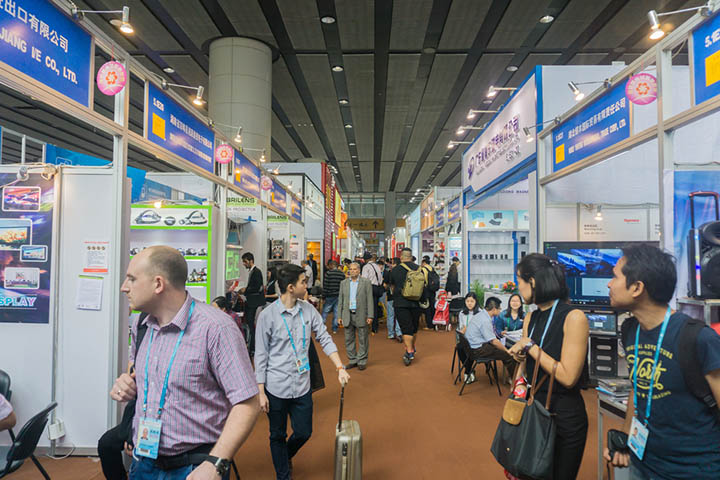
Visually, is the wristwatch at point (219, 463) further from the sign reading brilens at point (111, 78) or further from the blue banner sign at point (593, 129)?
the blue banner sign at point (593, 129)

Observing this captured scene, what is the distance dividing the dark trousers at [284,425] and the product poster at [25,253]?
→ 6.33 ft

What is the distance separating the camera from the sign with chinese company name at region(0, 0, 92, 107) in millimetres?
2314

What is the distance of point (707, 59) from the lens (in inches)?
95.4

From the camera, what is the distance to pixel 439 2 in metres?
7.84

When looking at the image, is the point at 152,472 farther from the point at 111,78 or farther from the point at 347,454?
the point at 111,78

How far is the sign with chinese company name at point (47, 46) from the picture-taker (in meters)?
2.31

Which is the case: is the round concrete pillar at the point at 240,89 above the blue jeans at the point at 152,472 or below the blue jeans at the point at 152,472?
above

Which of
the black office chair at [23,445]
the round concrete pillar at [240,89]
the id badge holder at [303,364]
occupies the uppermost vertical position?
the round concrete pillar at [240,89]

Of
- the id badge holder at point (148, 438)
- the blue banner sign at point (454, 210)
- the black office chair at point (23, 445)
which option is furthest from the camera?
the blue banner sign at point (454, 210)

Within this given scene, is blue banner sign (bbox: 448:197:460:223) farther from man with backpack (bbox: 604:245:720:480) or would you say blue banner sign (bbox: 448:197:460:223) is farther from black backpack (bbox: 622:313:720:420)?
black backpack (bbox: 622:313:720:420)

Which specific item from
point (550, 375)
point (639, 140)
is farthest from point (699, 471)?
point (639, 140)

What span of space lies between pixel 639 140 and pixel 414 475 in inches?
113

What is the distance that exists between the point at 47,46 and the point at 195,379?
95.5 inches

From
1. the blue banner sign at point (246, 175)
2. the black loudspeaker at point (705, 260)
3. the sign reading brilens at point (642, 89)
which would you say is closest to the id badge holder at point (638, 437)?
the black loudspeaker at point (705, 260)
